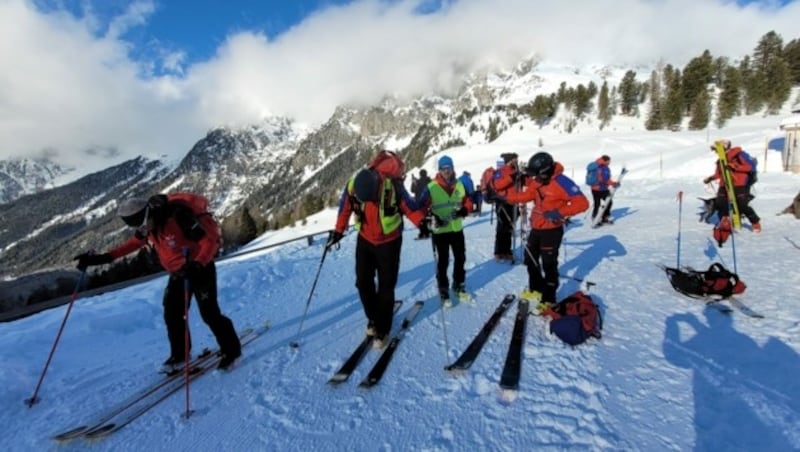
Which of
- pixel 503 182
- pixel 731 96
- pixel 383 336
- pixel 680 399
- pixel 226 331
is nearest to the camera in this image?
pixel 680 399

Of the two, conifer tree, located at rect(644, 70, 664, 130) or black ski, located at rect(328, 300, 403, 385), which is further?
conifer tree, located at rect(644, 70, 664, 130)

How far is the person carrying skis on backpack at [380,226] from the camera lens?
487 centimetres

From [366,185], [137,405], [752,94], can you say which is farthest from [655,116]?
[137,405]

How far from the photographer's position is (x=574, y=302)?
5230 mm

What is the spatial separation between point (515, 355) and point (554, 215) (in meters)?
2.06

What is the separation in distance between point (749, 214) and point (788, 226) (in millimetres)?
1190

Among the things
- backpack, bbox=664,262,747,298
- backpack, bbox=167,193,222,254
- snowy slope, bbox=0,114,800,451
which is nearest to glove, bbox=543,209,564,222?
snowy slope, bbox=0,114,800,451

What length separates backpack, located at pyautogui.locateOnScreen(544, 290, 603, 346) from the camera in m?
4.77

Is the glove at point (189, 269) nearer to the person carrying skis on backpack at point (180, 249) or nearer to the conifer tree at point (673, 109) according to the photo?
the person carrying skis on backpack at point (180, 249)

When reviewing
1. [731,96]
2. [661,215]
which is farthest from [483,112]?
[661,215]

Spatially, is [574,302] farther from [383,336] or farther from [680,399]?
[383,336]

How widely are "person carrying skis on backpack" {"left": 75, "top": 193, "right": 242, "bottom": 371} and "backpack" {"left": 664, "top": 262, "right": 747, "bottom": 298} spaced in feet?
20.8

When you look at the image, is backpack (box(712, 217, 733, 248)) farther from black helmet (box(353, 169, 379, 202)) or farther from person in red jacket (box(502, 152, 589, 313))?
black helmet (box(353, 169, 379, 202))

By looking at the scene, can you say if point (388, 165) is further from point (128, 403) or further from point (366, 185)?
point (128, 403)
